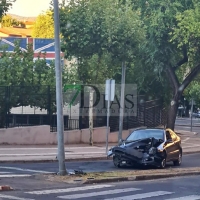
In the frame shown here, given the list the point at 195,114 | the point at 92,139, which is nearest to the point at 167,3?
the point at 92,139

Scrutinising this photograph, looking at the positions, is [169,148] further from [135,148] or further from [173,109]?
[173,109]

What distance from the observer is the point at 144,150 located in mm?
21031

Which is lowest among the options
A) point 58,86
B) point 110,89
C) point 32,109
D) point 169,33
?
point 32,109

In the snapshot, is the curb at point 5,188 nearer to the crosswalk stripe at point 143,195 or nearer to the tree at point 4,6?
the crosswalk stripe at point 143,195

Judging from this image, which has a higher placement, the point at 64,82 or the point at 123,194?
the point at 64,82

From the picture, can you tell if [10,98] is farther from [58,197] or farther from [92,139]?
[58,197]

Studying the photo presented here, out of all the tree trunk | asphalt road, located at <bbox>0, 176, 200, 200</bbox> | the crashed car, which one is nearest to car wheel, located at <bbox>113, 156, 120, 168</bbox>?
the crashed car

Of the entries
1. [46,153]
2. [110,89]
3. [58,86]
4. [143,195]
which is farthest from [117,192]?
[46,153]

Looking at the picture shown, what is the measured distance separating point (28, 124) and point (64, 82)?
173 inches

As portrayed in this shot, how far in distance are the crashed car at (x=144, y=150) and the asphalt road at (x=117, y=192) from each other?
356 centimetres

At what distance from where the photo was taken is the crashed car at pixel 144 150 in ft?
68.5

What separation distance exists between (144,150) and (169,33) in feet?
49.4

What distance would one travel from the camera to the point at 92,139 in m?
32.6

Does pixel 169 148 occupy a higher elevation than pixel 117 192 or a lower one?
higher
